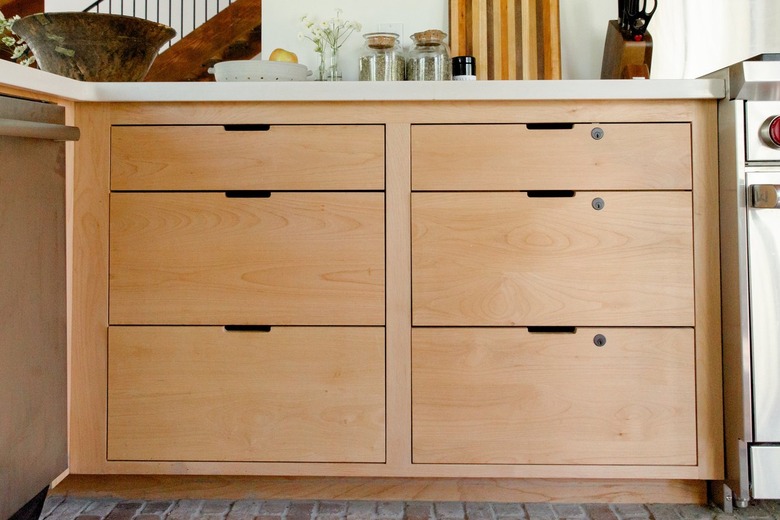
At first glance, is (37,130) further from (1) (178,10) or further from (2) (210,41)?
(1) (178,10)

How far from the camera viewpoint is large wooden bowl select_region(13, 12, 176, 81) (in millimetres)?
1496

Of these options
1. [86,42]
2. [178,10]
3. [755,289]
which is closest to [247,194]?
[86,42]

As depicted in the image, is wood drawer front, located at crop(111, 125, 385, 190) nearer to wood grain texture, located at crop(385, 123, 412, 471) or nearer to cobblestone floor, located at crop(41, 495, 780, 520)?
wood grain texture, located at crop(385, 123, 412, 471)

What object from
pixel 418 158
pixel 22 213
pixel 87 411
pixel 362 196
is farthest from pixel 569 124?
pixel 87 411

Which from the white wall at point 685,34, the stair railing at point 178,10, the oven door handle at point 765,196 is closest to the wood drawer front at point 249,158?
the oven door handle at point 765,196

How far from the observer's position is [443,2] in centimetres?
194

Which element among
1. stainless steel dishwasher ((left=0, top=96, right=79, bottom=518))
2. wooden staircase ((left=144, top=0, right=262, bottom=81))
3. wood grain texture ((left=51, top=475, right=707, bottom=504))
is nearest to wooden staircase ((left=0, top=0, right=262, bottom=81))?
wooden staircase ((left=144, top=0, right=262, bottom=81))

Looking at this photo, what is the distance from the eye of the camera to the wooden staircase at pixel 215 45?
2.72 meters

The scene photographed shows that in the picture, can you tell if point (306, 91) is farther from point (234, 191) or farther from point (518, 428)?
point (518, 428)

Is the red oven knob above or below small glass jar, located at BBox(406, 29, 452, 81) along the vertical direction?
below

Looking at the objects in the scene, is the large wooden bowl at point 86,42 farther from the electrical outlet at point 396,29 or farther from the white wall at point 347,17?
the electrical outlet at point 396,29

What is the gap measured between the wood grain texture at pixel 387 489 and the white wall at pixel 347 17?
1.17m

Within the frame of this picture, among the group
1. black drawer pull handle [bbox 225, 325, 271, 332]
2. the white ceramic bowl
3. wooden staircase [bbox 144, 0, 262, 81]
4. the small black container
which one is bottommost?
black drawer pull handle [bbox 225, 325, 271, 332]

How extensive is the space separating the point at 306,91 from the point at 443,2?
79 cm
